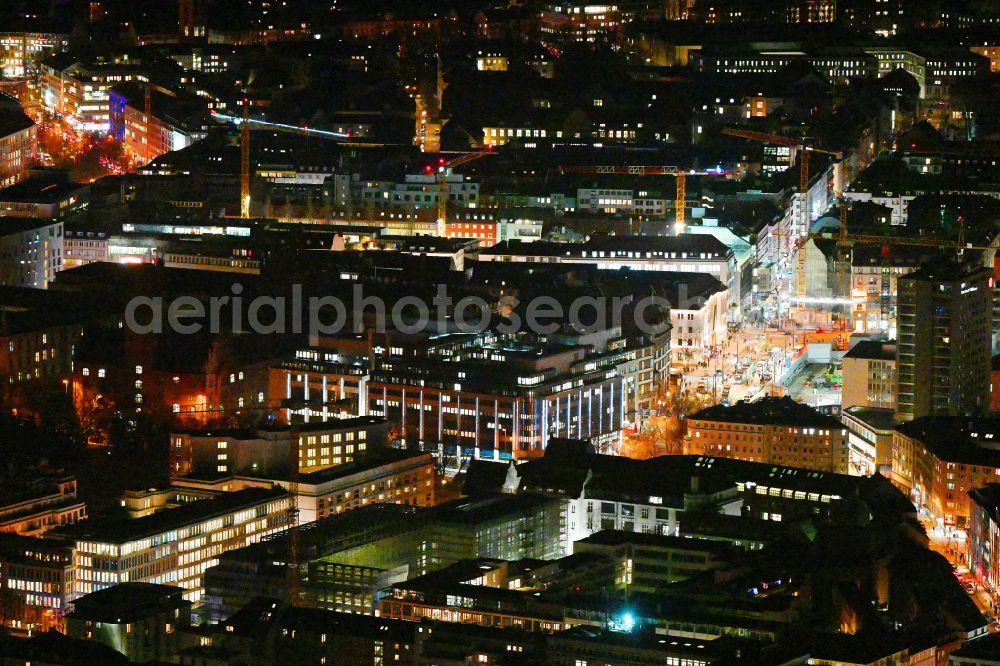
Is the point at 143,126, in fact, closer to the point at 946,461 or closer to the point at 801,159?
the point at 801,159

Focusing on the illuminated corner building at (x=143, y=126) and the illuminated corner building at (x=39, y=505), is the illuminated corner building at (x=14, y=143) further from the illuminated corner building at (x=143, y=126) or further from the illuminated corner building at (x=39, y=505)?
the illuminated corner building at (x=39, y=505)

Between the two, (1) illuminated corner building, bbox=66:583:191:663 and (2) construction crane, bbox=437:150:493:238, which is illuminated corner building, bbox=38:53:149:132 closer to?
(2) construction crane, bbox=437:150:493:238

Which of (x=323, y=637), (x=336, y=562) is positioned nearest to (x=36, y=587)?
(x=336, y=562)

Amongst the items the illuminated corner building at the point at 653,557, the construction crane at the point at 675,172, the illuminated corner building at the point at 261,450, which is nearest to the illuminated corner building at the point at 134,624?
the illuminated corner building at the point at 653,557

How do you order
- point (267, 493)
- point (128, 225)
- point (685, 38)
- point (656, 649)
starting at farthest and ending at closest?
point (685, 38), point (128, 225), point (267, 493), point (656, 649)

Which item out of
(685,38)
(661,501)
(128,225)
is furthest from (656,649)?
(685,38)

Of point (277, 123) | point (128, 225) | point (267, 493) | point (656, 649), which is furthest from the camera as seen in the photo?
point (277, 123)

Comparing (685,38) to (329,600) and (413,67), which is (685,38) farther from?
(329,600)
